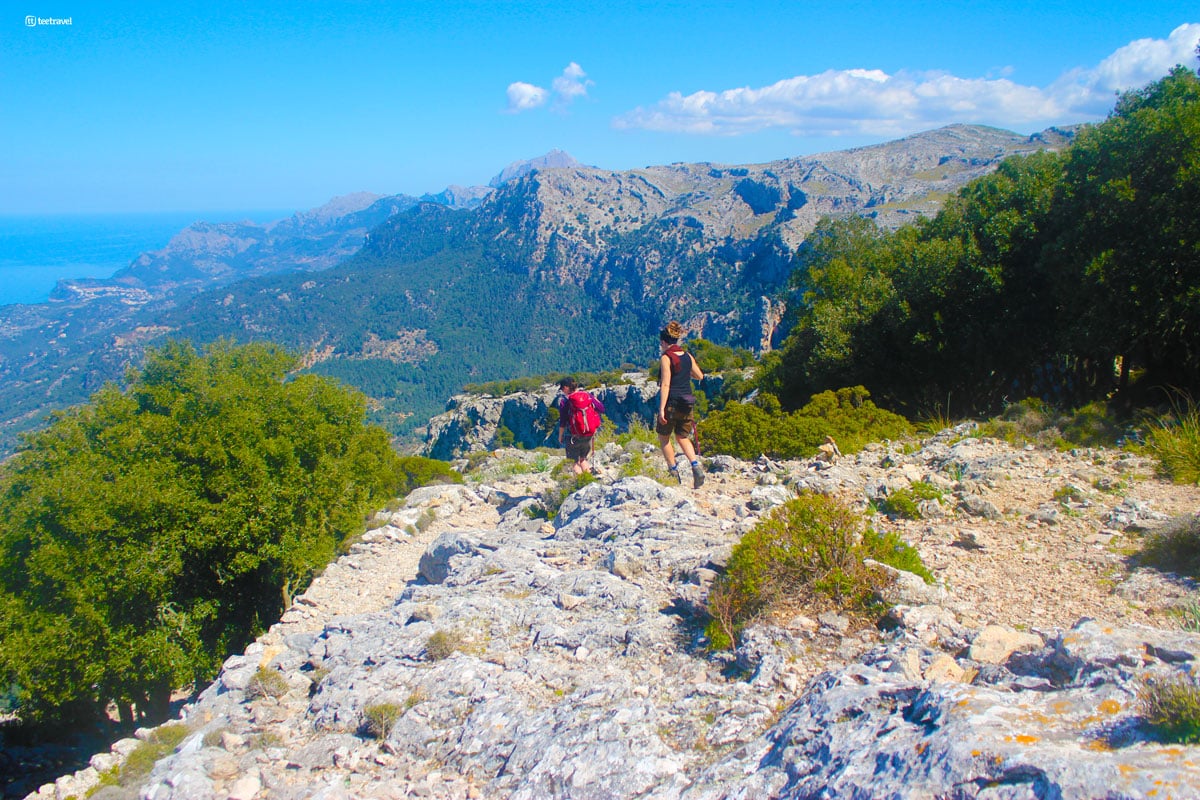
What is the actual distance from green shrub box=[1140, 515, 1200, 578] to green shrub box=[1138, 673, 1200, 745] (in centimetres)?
309

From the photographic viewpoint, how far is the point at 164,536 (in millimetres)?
11672

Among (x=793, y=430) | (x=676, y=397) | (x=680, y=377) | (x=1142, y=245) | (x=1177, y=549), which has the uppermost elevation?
(x=1142, y=245)

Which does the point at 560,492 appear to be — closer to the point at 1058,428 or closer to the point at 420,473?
the point at 1058,428

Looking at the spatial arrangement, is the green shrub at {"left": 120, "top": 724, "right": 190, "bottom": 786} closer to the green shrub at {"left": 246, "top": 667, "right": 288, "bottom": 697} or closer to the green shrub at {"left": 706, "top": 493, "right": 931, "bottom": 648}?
the green shrub at {"left": 246, "top": 667, "right": 288, "bottom": 697}

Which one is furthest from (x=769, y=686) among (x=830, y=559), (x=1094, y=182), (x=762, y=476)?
(x=1094, y=182)

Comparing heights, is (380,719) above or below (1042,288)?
below

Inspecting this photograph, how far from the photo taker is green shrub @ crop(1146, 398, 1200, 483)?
7418 mm

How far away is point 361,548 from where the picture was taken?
1168 centimetres

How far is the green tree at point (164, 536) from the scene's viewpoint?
11.5 meters

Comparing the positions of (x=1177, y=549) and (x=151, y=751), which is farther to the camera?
(x=151, y=751)

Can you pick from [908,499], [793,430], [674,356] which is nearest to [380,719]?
[674,356]

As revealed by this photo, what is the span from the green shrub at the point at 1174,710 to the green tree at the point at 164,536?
12892 millimetres

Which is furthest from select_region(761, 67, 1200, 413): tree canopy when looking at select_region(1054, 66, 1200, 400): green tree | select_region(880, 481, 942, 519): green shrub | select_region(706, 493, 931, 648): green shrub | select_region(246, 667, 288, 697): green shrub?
select_region(246, 667, 288, 697): green shrub

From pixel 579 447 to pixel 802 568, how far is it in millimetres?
6514
